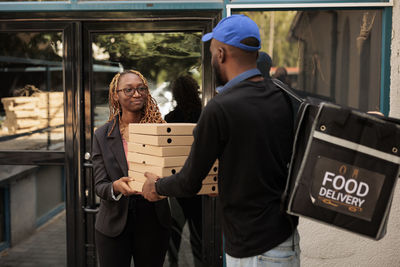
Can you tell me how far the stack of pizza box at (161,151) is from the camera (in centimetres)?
254

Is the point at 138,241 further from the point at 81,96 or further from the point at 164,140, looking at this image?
the point at 81,96

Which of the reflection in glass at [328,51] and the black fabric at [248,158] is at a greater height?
the reflection in glass at [328,51]

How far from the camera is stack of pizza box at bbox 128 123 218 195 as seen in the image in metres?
2.54

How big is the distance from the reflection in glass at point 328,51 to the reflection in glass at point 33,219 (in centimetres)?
224

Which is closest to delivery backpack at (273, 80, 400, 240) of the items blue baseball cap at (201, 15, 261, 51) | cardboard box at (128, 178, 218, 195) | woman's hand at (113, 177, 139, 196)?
blue baseball cap at (201, 15, 261, 51)

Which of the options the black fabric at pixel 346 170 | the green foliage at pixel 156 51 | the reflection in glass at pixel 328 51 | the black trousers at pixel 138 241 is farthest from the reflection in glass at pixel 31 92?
the black fabric at pixel 346 170

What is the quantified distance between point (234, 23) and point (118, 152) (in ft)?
4.15

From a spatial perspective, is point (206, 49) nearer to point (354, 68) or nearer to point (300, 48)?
point (300, 48)

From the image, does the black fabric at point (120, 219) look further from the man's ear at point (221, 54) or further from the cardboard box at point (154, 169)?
the man's ear at point (221, 54)

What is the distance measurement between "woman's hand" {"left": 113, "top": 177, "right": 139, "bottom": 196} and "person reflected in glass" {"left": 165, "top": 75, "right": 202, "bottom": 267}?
1287 millimetres

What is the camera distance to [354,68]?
384 centimetres

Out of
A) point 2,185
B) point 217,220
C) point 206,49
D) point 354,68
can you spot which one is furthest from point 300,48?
point 2,185

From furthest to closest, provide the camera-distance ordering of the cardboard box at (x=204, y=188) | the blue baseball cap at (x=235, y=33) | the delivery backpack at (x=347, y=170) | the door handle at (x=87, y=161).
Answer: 1. the door handle at (x=87, y=161)
2. the cardboard box at (x=204, y=188)
3. the blue baseball cap at (x=235, y=33)
4. the delivery backpack at (x=347, y=170)

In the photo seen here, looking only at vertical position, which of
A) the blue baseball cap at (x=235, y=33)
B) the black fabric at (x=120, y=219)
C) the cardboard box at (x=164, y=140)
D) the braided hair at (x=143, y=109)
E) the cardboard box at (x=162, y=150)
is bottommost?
the black fabric at (x=120, y=219)
